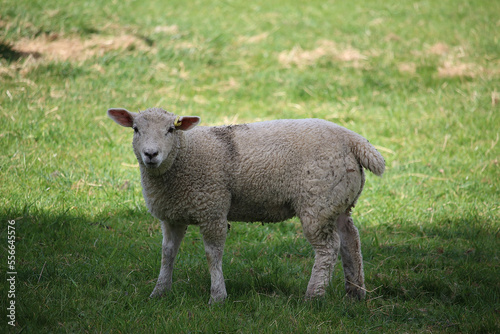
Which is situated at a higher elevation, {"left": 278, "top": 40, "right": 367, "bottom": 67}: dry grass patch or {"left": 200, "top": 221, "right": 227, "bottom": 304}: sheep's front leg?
{"left": 278, "top": 40, "right": 367, "bottom": 67}: dry grass patch

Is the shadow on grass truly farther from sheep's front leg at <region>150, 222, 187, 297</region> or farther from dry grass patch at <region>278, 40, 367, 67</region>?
sheep's front leg at <region>150, 222, 187, 297</region>

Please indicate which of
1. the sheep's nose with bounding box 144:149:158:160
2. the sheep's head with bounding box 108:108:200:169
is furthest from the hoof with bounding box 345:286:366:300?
the sheep's nose with bounding box 144:149:158:160

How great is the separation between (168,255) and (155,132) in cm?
109

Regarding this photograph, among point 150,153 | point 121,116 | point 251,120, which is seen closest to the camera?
point 150,153

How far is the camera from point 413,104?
9203 millimetres

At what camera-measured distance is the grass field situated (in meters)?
4.07

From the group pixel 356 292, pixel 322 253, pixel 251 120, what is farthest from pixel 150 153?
pixel 251 120

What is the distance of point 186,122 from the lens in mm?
4246

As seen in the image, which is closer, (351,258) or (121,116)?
(121,116)

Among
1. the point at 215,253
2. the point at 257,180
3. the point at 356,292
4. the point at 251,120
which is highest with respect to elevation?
the point at 257,180

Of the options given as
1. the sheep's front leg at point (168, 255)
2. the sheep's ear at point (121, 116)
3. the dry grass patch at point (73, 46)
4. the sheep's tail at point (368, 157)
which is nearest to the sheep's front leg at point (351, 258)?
the sheep's tail at point (368, 157)

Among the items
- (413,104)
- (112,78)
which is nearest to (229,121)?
(112,78)

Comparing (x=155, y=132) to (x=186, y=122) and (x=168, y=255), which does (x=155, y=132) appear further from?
(x=168, y=255)

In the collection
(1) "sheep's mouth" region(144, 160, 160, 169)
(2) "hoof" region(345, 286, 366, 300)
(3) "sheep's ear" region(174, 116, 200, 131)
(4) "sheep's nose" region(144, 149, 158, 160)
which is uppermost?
(3) "sheep's ear" region(174, 116, 200, 131)
